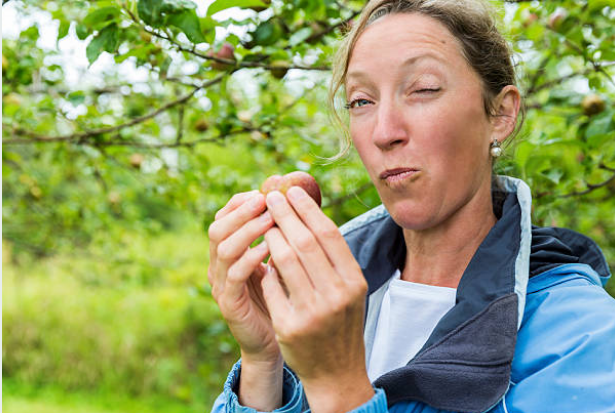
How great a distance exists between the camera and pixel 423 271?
57.0 inches

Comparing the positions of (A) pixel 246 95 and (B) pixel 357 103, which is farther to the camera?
(A) pixel 246 95

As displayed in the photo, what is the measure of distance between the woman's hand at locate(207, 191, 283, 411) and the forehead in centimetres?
43

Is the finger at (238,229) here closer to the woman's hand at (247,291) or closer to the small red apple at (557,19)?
the woman's hand at (247,291)

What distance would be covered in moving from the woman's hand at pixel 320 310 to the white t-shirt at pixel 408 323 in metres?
0.39

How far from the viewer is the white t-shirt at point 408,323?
134cm

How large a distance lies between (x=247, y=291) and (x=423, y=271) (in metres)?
0.50

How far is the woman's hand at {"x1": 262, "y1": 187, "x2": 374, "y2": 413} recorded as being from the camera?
3.03 ft

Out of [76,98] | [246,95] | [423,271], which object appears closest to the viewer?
[423,271]

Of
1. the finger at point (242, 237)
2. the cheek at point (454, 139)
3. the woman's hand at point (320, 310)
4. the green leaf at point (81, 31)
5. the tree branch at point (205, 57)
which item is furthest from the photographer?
the green leaf at point (81, 31)

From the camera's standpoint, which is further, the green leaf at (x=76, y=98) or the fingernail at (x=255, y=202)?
the green leaf at (x=76, y=98)

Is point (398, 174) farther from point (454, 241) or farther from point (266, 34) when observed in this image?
point (266, 34)

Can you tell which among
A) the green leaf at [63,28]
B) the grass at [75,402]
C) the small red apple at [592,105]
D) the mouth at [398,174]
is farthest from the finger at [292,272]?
the grass at [75,402]

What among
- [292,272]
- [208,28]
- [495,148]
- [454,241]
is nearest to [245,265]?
[292,272]

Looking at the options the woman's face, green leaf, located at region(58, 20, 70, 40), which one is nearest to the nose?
the woman's face
